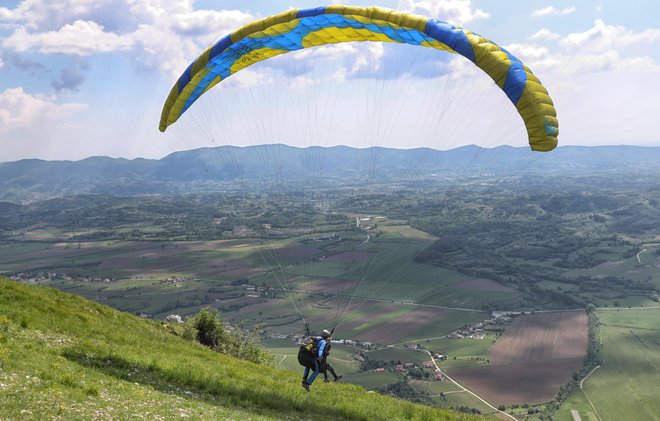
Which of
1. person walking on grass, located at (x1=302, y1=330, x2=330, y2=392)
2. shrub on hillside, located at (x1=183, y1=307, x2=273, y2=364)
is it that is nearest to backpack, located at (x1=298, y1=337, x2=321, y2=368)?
person walking on grass, located at (x1=302, y1=330, x2=330, y2=392)

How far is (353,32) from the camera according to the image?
51.2ft

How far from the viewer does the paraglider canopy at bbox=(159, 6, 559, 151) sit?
1193 centimetres

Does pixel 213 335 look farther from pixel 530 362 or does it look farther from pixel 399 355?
pixel 530 362

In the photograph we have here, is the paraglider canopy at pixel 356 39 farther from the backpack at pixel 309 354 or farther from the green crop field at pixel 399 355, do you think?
the green crop field at pixel 399 355

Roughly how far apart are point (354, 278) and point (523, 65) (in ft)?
247

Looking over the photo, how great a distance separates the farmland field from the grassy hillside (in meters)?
38.3

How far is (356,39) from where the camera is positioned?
636 inches

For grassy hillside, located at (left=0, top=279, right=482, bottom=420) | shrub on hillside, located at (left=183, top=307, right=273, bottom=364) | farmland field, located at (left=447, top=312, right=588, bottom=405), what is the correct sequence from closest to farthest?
grassy hillside, located at (left=0, top=279, right=482, bottom=420) → shrub on hillside, located at (left=183, top=307, right=273, bottom=364) → farmland field, located at (left=447, top=312, right=588, bottom=405)

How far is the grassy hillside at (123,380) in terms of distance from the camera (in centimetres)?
872

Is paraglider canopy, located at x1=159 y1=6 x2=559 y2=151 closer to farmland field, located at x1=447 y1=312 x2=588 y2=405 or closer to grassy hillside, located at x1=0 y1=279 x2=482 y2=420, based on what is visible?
grassy hillside, located at x1=0 y1=279 x2=482 y2=420

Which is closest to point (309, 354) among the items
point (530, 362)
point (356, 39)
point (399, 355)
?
point (356, 39)

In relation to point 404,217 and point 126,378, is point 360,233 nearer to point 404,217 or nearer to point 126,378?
point 404,217

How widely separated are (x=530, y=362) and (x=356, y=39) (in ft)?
169

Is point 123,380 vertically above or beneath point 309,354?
above
